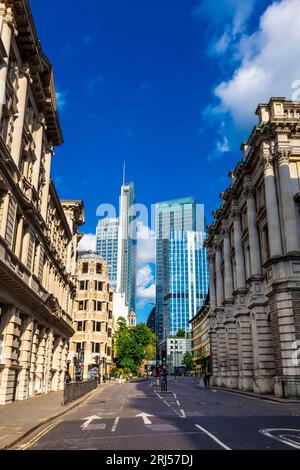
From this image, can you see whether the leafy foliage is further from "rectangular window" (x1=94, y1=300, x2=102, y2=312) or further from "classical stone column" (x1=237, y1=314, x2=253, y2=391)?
"classical stone column" (x1=237, y1=314, x2=253, y2=391)

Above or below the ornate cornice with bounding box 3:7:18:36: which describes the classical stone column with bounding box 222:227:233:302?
below

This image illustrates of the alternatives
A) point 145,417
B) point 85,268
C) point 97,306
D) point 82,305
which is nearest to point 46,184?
point 145,417

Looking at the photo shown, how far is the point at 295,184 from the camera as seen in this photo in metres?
34.5

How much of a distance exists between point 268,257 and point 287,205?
18.2 ft

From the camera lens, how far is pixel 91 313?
77.1 meters

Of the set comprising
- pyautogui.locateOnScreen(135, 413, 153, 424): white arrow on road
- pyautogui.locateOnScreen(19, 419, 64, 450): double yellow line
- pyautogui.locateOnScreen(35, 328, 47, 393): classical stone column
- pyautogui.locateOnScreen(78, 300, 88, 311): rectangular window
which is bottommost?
pyautogui.locateOnScreen(19, 419, 64, 450): double yellow line

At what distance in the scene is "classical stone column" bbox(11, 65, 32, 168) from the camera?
24891 mm

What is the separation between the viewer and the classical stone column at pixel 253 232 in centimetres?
3921

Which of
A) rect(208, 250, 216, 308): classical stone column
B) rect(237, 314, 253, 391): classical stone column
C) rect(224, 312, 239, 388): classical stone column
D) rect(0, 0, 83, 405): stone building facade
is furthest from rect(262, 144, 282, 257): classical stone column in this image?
rect(208, 250, 216, 308): classical stone column

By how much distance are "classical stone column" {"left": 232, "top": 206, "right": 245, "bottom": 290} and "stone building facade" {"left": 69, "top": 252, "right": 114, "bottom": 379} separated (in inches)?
1422

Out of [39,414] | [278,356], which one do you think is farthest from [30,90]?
[278,356]

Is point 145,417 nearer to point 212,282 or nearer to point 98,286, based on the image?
point 212,282

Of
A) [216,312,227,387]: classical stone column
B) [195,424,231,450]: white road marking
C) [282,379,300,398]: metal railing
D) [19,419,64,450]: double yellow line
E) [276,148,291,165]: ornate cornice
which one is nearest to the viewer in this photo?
[195,424,231,450]: white road marking
